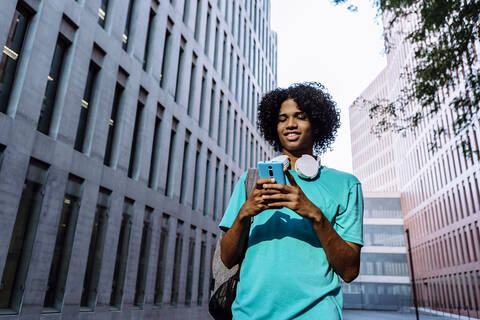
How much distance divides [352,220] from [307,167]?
0.32 m

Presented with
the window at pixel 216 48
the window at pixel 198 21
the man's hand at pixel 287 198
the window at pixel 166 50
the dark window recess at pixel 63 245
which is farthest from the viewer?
the window at pixel 216 48

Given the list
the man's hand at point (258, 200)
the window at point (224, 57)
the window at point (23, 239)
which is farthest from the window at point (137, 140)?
the man's hand at point (258, 200)

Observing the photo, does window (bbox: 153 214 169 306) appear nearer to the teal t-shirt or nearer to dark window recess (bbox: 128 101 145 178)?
dark window recess (bbox: 128 101 145 178)

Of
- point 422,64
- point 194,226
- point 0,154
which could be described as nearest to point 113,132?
point 0,154

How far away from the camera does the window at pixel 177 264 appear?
52.3 ft

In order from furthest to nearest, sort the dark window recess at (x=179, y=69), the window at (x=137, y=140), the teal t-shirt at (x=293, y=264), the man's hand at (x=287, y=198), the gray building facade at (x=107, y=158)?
1. the dark window recess at (x=179, y=69)
2. the window at (x=137, y=140)
3. the gray building facade at (x=107, y=158)
4. the teal t-shirt at (x=293, y=264)
5. the man's hand at (x=287, y=198)

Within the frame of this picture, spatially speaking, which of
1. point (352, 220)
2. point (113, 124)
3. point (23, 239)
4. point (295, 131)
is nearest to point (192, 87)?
point (113, 124)

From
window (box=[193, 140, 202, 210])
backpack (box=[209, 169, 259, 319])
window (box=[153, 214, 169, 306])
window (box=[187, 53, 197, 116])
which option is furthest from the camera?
window (box=[193, 140, 202, 210])

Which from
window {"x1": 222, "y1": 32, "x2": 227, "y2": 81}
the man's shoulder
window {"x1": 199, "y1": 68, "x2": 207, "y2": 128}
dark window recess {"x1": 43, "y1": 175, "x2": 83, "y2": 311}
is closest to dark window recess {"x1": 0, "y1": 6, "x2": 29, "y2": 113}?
dark window recess {"x1": 43, "y1": 175, "x2": 83, "y2": 311}

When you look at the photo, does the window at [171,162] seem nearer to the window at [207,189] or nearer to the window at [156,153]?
the window at [156,153]

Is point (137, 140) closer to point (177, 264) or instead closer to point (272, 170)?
point (177, 264)

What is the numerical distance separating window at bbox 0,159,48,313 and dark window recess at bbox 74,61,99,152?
1.72 m

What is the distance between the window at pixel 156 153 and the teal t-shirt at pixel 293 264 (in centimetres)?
1331

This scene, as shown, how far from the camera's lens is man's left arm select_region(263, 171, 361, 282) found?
142 cm
